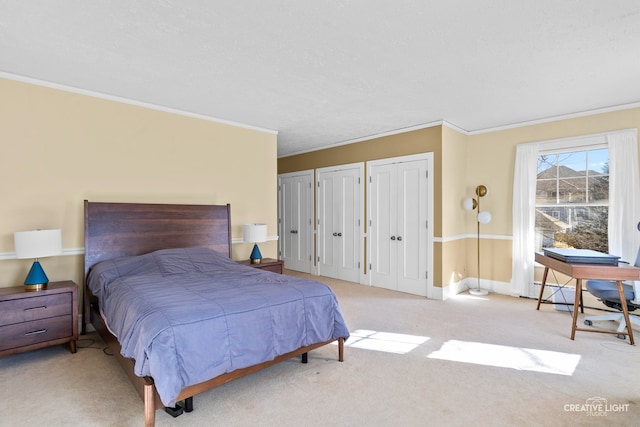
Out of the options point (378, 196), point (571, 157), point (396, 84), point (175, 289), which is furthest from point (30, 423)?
point (571, 157)

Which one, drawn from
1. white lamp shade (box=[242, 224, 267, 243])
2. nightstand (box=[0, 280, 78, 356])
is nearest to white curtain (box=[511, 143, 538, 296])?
white lamp shade (box=[242, 224, 267, 243])

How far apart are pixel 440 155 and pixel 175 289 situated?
3844 mm

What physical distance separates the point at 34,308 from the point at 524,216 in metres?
5.77

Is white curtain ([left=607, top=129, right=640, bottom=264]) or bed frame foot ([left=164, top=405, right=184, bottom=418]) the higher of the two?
white curtain ([left=607, top=129, right=640, bottom=264])

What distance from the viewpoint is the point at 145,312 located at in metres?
2.18

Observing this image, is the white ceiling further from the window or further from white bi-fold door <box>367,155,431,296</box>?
white bi-fold door <box>367,155,431,296</box>

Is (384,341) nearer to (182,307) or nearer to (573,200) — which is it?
(182,307)

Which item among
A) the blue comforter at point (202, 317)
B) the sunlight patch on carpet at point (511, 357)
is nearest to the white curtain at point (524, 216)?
the sunlight patch on carpet at point (511, 357)

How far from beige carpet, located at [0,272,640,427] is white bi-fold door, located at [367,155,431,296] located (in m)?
1.63

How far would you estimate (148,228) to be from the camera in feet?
12.6

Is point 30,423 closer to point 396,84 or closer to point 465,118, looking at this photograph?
point 396,84

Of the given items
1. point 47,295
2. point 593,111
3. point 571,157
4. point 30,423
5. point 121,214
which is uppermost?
point 593,111

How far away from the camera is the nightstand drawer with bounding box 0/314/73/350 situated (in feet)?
8.91

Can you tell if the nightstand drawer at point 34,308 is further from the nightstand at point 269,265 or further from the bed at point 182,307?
the nightstand at point 269,265
